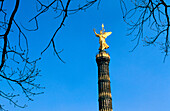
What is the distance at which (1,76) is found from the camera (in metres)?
3.72

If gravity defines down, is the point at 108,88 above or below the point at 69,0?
above

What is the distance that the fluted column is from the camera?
23562 millimetres

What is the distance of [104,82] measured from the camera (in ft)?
80.7

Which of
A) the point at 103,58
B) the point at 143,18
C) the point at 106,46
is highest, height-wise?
the point at 106,46

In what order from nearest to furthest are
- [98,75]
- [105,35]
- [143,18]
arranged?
[143,18] < [98,75] < [105,35]

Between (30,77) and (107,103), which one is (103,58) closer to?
(107,103)

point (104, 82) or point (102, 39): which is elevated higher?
point (102, 39)

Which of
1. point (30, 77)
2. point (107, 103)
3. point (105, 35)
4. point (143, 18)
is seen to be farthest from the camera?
point (105, 35)

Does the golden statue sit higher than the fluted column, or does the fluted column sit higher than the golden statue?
the golden statue

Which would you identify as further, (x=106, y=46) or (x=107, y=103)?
(x=106, y=46)

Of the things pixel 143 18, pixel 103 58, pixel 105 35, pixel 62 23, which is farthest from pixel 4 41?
pixel 105 35

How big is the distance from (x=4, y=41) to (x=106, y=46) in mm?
24135

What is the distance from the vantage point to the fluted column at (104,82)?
77.3ft

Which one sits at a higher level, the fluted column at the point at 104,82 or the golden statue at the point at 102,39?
the golden statue at the point at 102,39
